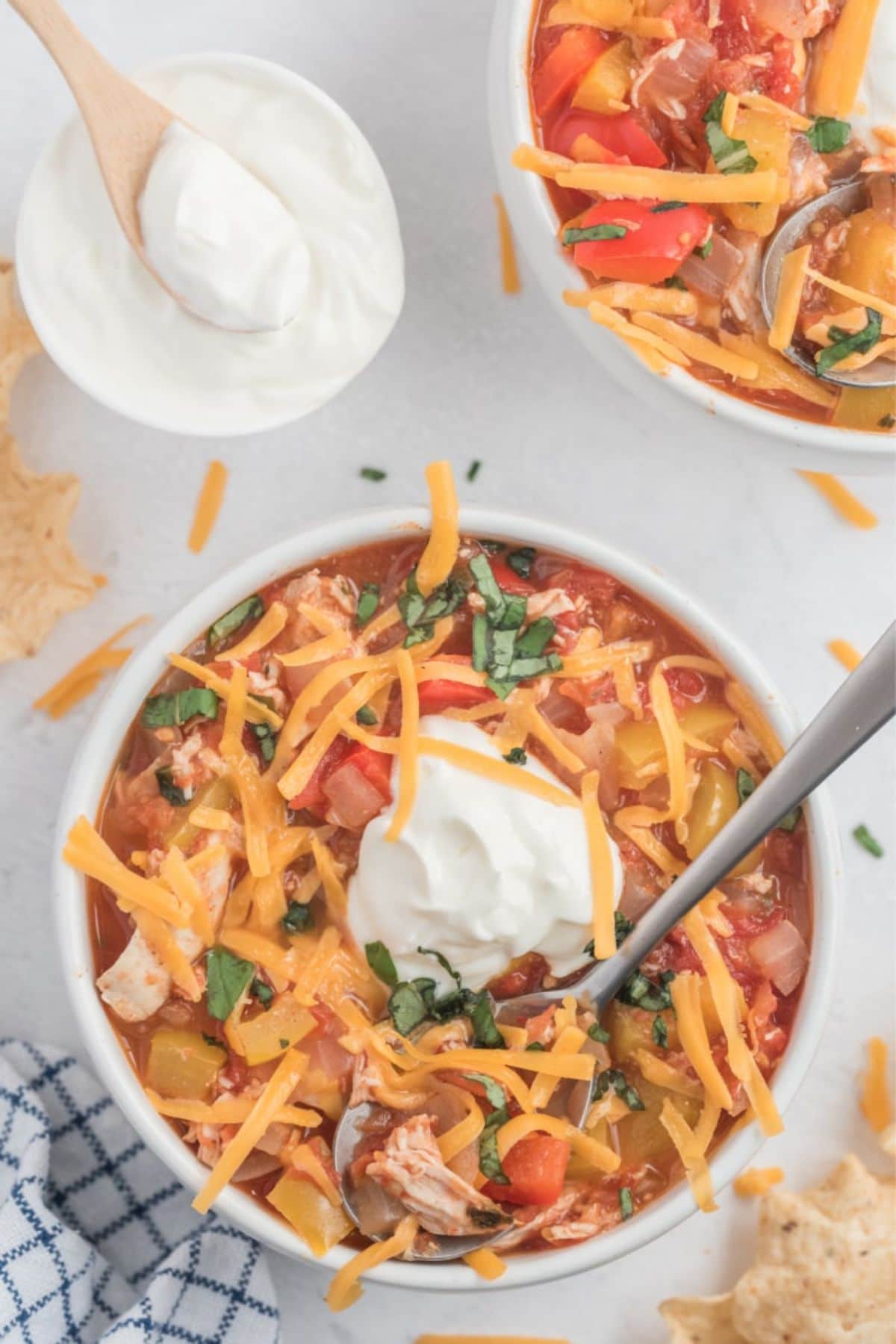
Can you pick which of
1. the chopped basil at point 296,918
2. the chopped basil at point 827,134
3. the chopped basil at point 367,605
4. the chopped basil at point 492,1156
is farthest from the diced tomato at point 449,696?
the chopped basil at point 827,134

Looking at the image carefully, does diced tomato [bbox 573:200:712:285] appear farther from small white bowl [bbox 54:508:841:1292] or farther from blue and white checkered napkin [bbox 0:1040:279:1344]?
blue and white checkered napkin [bbox 0:1040:279:1344]

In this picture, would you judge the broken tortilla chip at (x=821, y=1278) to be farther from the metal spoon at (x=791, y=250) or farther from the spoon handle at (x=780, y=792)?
the metal spoon at (x=791, y=250)

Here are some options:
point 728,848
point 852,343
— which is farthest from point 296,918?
point 852,343

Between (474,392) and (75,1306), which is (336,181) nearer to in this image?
(474,392)

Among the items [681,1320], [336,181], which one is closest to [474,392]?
[336,181]

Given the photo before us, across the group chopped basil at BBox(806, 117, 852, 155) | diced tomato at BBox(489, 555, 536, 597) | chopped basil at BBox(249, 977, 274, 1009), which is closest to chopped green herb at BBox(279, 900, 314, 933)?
chopped basil at BBox(249, 977, 274, 1009)

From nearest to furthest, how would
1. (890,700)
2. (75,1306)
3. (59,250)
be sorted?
(890,700), (59,250), (75,1306)
